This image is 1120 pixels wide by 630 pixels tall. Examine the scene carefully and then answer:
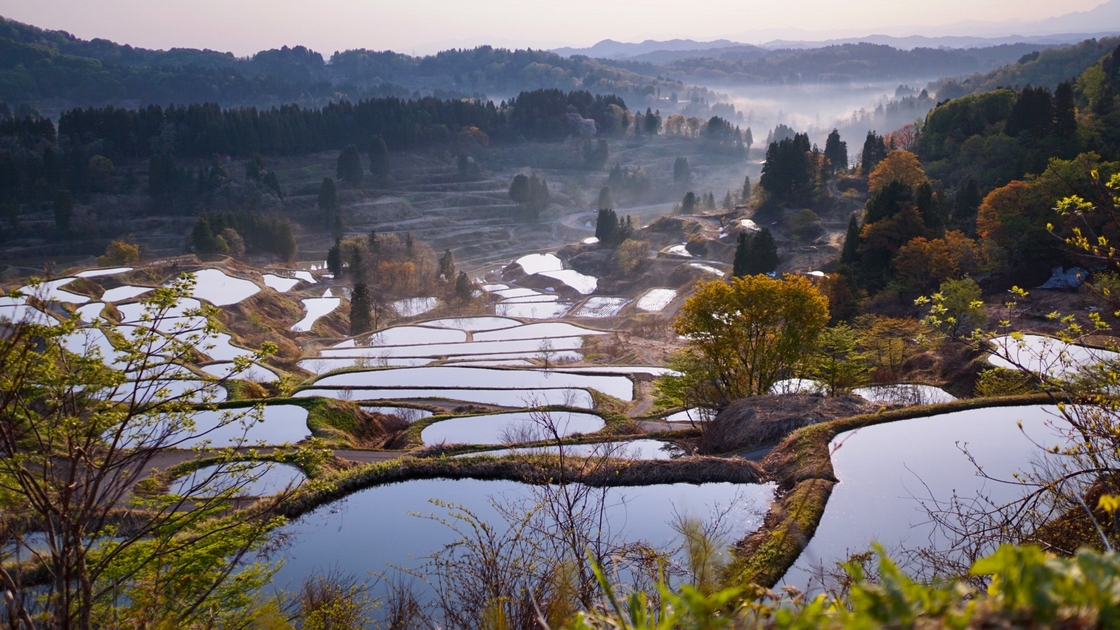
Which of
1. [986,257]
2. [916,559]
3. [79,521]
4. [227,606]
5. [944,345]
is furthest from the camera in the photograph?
[986,257]

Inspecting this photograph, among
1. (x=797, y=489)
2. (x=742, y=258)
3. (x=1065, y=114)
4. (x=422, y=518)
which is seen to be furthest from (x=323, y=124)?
(x=797, y=489)

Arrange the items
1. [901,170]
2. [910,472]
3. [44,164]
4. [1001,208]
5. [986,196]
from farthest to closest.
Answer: [44,164] → [901,170] → [986,196] → [1001,208] → [910,472]

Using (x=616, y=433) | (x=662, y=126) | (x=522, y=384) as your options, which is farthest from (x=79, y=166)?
(x=662, y=126)

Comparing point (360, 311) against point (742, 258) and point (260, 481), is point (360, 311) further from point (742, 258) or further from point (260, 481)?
point (260, 481)

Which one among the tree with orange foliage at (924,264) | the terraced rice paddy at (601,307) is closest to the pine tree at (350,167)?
the terraced rice paddy at (601,307)

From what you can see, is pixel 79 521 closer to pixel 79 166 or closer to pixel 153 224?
Result: pixel 153 224
